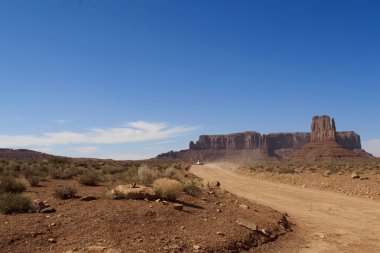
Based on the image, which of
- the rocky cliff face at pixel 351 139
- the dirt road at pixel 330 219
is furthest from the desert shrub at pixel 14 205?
the rocky cliff face at pixel 351 139

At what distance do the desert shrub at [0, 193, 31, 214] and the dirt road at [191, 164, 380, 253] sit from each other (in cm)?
686

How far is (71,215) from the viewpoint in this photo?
9578mm

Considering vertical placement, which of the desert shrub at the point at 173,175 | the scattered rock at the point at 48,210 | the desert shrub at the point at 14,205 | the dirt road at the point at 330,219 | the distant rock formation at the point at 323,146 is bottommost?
the dirt road at the point at 330,219

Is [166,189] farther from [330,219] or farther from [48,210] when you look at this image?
[330,219]

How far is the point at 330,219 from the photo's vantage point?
1346 centimetres

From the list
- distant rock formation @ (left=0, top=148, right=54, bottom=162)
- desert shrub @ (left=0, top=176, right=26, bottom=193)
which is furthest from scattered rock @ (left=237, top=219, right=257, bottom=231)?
distant rock formation @ (left=0, top=148, right=54, bottom=162)

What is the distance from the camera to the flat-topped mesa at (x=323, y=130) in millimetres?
149488

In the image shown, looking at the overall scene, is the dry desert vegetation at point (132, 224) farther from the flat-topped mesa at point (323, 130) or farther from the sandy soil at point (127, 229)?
the flat-topped mesa at point (323, 130)

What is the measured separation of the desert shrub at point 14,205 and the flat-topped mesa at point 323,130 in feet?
485

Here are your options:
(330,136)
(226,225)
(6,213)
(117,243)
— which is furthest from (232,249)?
(330,136)

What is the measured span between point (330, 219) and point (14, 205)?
34.1 ft

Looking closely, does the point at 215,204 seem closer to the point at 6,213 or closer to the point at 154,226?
the point at 154,226

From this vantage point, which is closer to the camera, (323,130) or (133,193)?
(133,193)

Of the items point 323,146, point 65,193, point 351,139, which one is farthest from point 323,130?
point 65,193
